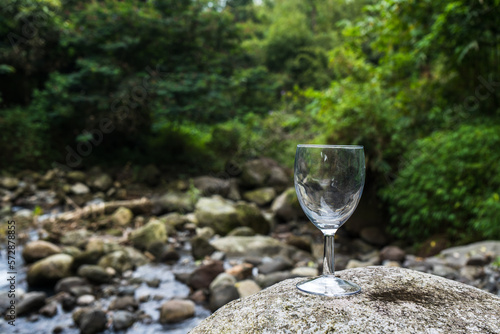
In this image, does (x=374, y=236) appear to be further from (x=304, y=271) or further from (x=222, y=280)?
(x=222, y=280)

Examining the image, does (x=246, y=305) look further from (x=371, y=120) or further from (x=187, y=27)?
(x=187, y=27)

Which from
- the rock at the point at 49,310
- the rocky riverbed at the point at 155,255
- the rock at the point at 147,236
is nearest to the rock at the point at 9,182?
the rocky riverbed at the point at 155,255

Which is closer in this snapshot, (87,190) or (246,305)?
(246,305)

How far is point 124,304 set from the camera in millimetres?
4031

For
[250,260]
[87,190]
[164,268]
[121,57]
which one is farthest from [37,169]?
[250,260]

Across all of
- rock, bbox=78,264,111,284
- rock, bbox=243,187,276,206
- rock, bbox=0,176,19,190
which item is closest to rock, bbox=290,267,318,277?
rock, bbox=78,264,111,284

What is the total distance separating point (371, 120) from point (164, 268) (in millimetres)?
3892

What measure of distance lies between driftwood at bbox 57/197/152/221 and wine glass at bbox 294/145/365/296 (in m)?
6.75

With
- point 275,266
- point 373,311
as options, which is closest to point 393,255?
point 275,266

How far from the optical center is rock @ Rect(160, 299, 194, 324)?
3.79 m

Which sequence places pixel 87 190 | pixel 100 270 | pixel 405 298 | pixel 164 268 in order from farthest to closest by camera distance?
pixel 87 190 → pixel 164 268 → pixel 100 270 → pixel 405 298

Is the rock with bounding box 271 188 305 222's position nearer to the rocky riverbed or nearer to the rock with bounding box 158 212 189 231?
the rocky riverbed

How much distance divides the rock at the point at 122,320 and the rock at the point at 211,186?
5520 mm

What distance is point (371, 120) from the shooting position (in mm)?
6129
